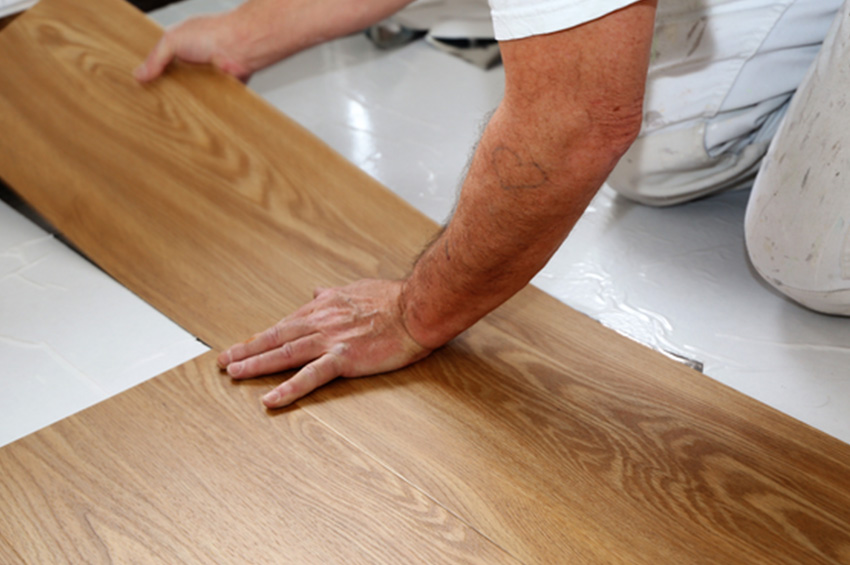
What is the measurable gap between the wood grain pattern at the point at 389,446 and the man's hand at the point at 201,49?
0.44 meters

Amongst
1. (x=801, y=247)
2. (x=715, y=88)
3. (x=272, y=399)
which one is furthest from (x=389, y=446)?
(x=715, y=88)

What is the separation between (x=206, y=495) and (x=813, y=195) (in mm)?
1119

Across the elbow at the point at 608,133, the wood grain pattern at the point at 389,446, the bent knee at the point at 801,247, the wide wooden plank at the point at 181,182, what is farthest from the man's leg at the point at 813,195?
the wide wooden plank at the point at 181,182

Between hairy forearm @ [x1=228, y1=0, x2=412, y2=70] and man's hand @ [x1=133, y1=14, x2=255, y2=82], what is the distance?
20 mm

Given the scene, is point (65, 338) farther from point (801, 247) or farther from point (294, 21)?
point (801, 247)

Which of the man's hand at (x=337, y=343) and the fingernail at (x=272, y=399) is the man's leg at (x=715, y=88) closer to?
the man's hand at (x=337, y=343)

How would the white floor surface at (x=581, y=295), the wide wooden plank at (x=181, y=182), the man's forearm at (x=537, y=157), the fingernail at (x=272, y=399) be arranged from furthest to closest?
the wide wooden plank at (x=181, y=182) → the white floor surface at (x=581, y=295) → the fingernail at (x=272, y=399) → the man's forearm at (x=537, y=157)

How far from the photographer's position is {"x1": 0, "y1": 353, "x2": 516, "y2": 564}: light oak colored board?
42.1 inches

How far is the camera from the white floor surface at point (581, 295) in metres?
1.39

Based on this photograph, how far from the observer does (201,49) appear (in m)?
2.07

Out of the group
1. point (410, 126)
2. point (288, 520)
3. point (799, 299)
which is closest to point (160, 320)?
point (288, 520)

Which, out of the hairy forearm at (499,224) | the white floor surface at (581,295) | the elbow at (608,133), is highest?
the elbow at (608,133)

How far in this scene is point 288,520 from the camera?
1106mm

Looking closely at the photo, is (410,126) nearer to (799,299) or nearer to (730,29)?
(730,29)
